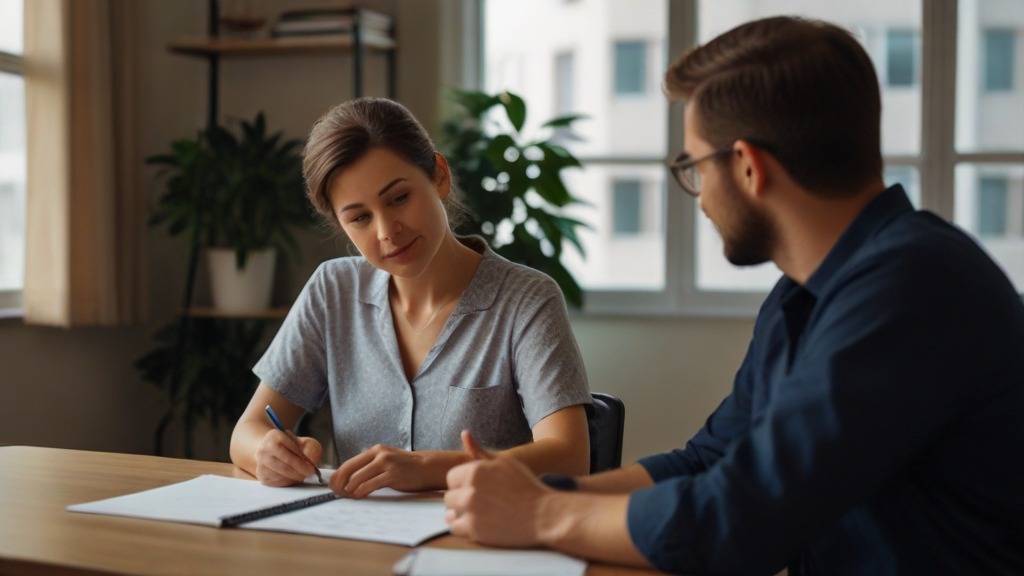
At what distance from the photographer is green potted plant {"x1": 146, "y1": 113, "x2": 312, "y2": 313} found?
3414mm

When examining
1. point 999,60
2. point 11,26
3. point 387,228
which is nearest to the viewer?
point 387,228

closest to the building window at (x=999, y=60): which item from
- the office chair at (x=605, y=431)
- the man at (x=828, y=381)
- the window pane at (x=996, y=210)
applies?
the window pane at (x=996, y=210)

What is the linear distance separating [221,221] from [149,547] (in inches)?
93.0

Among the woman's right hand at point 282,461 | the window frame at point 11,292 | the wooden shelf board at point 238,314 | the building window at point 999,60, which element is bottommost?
the woman's right hand at point 282,461

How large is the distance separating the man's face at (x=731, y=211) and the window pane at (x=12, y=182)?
2593 mm

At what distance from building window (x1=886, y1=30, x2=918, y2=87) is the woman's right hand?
9.25 feet

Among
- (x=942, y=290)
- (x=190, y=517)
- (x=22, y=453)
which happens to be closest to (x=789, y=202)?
Result: (x=942, y=290)

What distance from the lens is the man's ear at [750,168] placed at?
3.90 feet

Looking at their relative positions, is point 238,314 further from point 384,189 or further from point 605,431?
point 605,431

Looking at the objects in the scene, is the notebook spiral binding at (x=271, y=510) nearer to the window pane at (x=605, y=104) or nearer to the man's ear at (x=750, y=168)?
the man's ear at (x=750, y=168)

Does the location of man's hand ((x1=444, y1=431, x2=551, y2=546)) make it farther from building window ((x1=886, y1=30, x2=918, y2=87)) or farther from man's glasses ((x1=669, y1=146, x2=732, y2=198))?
building window ((x1=886, y1=30, x2=918, y2=87))

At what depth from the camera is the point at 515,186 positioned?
3.43m

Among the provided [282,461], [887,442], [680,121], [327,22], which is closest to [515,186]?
[680,121]

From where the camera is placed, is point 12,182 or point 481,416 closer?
point 481,416
